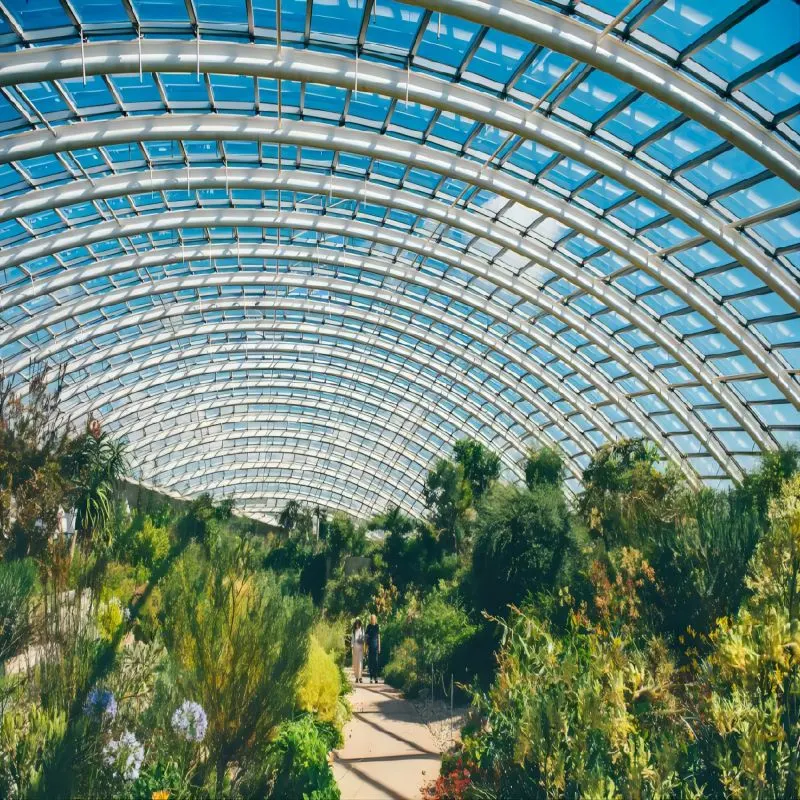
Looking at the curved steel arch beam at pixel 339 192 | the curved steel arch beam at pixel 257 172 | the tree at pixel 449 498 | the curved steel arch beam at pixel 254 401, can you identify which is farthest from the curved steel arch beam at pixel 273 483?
the curved steel arch beam at pixel 257 172

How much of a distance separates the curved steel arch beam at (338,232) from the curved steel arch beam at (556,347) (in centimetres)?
283

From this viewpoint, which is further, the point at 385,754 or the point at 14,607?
the point at 385,754

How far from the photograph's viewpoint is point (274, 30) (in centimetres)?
1631

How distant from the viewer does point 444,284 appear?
2970 centimetres

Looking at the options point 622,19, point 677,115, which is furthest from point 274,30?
point 677,115

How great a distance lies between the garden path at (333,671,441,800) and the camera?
9914 mm

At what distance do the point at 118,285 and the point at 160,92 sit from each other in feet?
45.7

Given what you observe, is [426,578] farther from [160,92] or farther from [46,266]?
[160,92]

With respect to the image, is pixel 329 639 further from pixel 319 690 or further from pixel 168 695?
pixel 168 695

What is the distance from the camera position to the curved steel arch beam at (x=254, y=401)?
4194cm

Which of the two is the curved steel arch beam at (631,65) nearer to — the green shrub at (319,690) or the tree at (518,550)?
the tree at (518,550)

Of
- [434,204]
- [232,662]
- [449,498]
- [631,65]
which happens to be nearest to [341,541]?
[449,498]

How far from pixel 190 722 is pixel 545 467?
646 inches

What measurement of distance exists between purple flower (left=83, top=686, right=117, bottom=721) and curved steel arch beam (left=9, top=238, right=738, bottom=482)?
21412 mm
